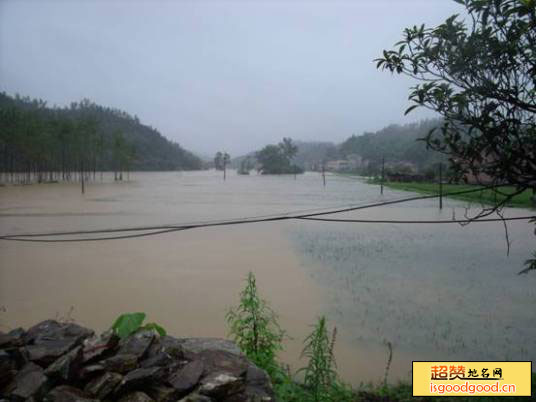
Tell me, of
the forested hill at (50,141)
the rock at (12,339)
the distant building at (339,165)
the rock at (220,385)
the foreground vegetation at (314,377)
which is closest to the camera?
the rock at (220,385)

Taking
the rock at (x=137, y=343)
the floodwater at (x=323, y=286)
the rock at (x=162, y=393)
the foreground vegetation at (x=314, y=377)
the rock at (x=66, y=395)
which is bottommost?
the floodwater at (x=323, y=286)

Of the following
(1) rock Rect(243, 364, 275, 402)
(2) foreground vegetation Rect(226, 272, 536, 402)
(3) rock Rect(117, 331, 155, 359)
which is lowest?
(2) foreground vegetation Rect(226, 272, 536, 402)

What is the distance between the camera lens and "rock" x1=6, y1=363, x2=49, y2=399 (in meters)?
1.47

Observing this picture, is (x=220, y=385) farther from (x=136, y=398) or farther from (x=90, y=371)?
(x=90, y=371)

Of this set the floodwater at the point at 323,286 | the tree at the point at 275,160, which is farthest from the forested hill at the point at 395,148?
the floodwater at the point at 323,286

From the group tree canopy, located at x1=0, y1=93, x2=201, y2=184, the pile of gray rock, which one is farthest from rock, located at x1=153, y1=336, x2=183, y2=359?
tree canopy, located at x1=0, y1=93, x2=201, y2=184

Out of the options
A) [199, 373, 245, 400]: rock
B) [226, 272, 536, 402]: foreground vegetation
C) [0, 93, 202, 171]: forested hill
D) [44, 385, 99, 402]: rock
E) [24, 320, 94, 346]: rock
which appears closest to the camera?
[44, 385, 99, 402]: rock

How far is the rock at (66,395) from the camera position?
1450 millimetres

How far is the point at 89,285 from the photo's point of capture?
564cm

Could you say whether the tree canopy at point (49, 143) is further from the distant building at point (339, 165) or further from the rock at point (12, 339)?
the distant building at point (339, 165)

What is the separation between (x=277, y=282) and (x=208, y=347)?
3842 mm

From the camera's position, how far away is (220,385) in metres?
1.57

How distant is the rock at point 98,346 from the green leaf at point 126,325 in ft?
0.59

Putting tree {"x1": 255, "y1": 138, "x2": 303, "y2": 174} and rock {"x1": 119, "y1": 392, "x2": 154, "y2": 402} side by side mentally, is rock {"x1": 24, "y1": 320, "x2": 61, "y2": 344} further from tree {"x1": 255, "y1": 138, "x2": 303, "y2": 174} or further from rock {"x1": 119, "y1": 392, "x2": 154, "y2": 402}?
tree {"x1": 255, "y1": 138, "x2": 303, "y2": 174}
